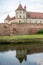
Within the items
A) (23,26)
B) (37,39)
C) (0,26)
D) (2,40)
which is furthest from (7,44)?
(23,26)

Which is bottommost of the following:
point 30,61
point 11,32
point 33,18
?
point 33,18

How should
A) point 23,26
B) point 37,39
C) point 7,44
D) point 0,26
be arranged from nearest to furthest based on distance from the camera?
point 7,44
point 37,39
point 0,26
point 23,26

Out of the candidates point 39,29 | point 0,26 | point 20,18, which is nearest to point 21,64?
point 0,26

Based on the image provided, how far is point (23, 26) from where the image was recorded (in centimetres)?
1666

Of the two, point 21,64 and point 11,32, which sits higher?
point 21,64

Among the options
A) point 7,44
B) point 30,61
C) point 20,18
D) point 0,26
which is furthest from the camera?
point 20,18

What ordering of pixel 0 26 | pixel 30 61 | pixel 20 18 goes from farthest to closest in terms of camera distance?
pixel 20 18 < pixel 0 26 < pixel 30 61

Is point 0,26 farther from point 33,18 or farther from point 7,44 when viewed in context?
point 33,18

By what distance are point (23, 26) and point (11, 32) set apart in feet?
4.18

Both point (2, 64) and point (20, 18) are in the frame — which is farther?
point (20, 18)

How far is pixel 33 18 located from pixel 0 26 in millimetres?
8080

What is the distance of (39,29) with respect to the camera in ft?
56.6

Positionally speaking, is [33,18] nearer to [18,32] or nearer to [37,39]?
[18,32]

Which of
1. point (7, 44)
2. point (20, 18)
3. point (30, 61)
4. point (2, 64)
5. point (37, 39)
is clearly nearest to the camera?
point (2, 64)
